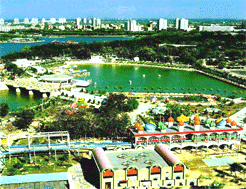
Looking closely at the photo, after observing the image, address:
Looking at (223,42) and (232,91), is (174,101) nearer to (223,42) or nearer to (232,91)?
(232,91)

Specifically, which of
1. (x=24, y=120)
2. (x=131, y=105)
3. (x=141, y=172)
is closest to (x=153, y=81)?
(x=131, y=105)

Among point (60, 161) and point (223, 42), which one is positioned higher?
point (223, 42)

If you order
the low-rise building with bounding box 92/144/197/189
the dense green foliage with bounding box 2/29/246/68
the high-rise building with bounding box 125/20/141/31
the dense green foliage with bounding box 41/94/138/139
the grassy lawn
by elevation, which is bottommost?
the grassy lawn

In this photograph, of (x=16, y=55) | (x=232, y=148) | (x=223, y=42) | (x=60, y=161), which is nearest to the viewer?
(x=60, y=161)

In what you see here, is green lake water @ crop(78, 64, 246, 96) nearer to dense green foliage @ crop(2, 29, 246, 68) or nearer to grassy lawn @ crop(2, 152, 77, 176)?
dense green foliage @ crop(2, 29, 246, 68)

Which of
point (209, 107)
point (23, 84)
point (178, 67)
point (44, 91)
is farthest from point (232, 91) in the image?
point (23, 84)

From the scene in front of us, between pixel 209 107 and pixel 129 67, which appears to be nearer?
pixel 209 107

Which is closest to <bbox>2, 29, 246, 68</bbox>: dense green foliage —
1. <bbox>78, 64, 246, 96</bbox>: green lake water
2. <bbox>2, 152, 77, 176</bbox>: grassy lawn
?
<bbox>78, 64, 246, 96</bbox>: green lake water

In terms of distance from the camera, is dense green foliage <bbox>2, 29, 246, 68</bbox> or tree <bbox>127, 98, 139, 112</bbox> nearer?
tree <bbox>127, 98, 139, 112</bbox>

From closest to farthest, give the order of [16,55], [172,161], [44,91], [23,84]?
[172,161] → [44,91] → [23,84] → [16,55]
